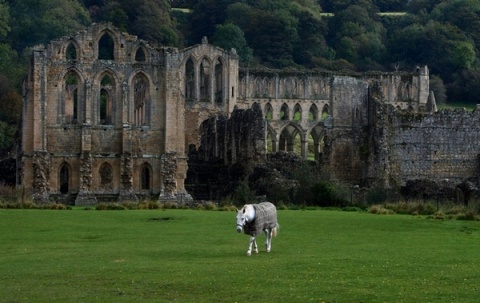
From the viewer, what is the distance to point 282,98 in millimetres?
120688

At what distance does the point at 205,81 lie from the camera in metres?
111

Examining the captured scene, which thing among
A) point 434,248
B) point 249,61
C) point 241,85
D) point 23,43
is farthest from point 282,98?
point 434,248

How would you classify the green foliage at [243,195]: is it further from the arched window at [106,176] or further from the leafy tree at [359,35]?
the leafy tree at [359,35]

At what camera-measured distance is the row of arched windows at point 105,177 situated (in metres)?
73.1

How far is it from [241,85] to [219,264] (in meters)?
87.0

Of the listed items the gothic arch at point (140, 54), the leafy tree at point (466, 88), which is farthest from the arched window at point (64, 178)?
the leafy tree at point (466, 88)

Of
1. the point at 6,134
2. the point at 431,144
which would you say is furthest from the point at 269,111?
the point at 431,144

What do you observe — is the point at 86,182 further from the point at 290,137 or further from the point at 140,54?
the point at 140,54

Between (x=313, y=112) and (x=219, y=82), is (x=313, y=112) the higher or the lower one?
the lower one

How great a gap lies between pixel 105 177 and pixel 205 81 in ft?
127

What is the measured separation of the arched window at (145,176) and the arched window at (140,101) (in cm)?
262

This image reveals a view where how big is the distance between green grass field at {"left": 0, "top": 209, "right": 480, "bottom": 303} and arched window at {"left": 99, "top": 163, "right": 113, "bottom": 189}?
26.2 meters

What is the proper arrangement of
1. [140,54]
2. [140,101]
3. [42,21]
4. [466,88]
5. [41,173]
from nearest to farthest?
1. [41,173]
2. [140,101]
3. [140,54]
4. [466,88]
5. [42,21]

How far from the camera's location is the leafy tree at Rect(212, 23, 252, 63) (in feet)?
484
